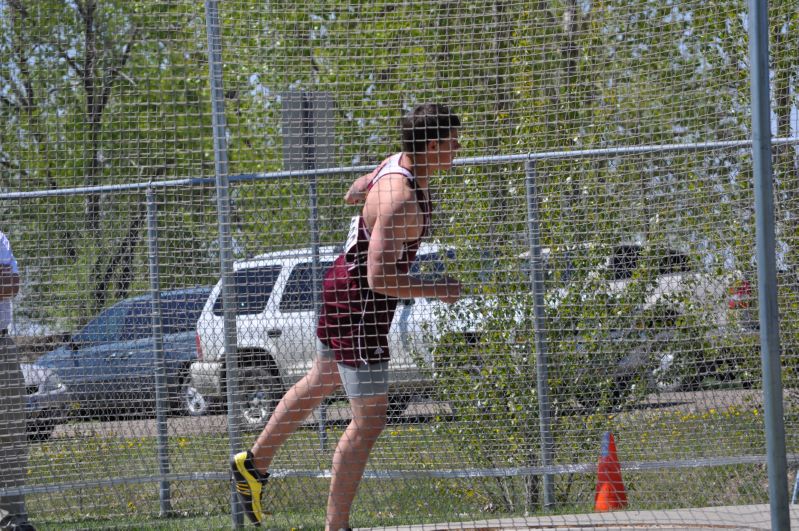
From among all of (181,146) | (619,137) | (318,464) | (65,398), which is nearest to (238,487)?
(318,464)

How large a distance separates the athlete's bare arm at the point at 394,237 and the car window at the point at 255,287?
1.16m

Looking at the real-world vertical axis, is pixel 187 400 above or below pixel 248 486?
above

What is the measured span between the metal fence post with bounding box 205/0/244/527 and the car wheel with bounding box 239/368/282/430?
21cm

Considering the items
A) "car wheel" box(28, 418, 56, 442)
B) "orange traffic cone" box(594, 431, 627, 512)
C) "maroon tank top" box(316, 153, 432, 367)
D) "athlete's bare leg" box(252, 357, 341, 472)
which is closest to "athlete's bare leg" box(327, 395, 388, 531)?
"maroon tank top" box(316, 153, 432, 367)

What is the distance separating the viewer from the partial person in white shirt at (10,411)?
477cm

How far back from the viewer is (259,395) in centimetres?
502

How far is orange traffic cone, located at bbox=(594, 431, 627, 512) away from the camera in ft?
15.8

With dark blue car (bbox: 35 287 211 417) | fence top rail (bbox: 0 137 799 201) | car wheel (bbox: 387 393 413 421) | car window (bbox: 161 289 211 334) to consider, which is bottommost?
car wheel (bbox: 387 393 413 421)

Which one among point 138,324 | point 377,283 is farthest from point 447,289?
point 138,324

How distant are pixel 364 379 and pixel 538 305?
1433 millimetres

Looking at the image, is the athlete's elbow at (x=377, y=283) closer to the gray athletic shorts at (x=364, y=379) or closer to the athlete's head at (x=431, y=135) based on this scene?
the gray athletic shorts at (x=364, y=379)

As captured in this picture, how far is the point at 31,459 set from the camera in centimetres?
523

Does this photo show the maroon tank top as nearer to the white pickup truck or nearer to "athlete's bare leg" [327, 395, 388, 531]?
"athlete's bare leg" [327, 395, 388, 531]

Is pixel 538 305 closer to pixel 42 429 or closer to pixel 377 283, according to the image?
pixel 377 283
